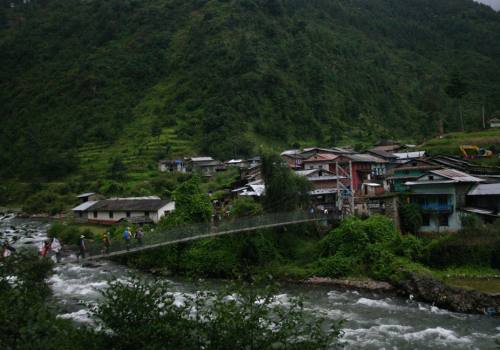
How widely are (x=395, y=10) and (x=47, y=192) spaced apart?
98.3 m

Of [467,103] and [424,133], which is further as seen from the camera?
[467,103]

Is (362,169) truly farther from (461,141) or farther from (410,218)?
(461,141)

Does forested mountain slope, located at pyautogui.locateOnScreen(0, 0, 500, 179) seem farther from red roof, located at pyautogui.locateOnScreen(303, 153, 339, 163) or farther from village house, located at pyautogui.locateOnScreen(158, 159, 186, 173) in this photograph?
red roof, located at pyautogui.locateOnScreen(303, 153, 339, 163)

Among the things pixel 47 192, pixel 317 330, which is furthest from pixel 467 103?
pixel 317 330

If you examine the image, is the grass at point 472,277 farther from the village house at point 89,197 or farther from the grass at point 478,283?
the village house at point 89,197

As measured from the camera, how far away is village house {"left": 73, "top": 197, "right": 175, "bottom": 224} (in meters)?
32.9

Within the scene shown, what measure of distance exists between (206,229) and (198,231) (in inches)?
16.5

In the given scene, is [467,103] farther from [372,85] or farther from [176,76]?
[176,76]

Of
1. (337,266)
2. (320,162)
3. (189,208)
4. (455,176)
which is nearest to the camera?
(337,266)

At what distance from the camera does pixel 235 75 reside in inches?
2798

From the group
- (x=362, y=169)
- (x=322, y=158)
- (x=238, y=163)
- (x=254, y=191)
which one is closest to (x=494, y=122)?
(x=362, y=169)

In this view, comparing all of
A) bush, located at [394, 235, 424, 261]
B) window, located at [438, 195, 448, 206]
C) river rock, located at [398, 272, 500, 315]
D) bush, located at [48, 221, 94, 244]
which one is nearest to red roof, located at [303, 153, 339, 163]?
window, located at [438, 195, 448, 206]

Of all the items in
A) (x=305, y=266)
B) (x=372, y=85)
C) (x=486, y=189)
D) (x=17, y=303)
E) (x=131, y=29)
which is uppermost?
(x=131, y=29)

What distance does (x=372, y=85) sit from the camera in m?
76.4
